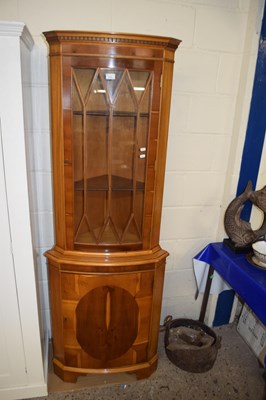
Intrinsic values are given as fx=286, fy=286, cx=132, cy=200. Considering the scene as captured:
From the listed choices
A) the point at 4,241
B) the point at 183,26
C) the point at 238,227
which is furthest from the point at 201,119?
the point at 4,241

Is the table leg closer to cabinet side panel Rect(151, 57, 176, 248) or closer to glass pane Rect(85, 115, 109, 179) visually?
cabinet side panel Rect(151, 57, 176, 248)

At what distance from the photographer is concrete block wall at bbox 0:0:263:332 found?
1479 millimetres

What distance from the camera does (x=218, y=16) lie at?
1.60 metres

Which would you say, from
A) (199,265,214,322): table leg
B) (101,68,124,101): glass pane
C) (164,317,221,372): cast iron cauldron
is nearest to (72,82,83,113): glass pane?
(101,68,124,101): glass pane

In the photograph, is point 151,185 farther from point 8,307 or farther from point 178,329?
point 178,329

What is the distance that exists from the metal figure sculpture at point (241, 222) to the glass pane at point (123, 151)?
69 cm

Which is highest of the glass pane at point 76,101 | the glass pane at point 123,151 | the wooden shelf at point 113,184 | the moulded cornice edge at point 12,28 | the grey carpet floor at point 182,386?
the moulded cornice edge at point 12,28

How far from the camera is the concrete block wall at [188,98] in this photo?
1479 mm

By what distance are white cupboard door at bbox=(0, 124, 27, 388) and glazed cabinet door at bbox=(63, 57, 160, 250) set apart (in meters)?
0.29

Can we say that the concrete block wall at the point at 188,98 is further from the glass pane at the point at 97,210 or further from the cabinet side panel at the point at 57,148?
the glass pane at the point at 97,210

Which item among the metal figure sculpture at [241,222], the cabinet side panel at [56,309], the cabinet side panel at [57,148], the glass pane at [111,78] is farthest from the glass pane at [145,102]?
the cabinet side panel at [56,309]

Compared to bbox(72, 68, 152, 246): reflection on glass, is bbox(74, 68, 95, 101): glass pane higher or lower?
higher

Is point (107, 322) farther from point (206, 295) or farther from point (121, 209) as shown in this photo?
point (206, 295)

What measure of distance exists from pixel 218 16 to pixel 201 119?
558 millimetres
